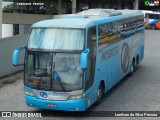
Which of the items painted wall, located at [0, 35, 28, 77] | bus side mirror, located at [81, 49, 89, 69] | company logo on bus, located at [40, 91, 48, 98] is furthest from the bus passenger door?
painted wall, located at [0, 35, 28, 77]

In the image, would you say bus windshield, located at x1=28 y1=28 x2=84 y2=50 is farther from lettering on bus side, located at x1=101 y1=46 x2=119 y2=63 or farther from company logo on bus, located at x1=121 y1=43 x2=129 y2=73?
company logo on bus, located at x1=121 y1=43 x2=129 y2=73

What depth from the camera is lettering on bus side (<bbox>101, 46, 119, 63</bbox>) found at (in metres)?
12.2

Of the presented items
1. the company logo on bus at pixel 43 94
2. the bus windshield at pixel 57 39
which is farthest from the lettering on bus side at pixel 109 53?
the company logo on bus at pixel 43 94

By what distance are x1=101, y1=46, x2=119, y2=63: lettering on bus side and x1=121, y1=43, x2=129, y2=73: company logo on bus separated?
3.43 feet

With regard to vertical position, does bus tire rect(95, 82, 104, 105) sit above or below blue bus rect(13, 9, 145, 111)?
below

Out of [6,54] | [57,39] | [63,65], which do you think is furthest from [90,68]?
[6,54]

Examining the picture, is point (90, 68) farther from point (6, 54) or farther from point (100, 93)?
point (6, 54)

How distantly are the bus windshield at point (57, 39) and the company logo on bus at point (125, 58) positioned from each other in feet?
Answer: 15.5

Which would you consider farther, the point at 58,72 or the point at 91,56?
the point at 91,56

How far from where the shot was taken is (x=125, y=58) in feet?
50.6

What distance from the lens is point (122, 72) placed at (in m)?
15.0

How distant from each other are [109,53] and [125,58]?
264 centimetres

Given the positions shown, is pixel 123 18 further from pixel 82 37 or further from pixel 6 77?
pixel 6 77

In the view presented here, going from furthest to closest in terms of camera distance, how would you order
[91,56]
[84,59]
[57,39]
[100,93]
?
[100,93], [91,56], [57,39], [84,59]
